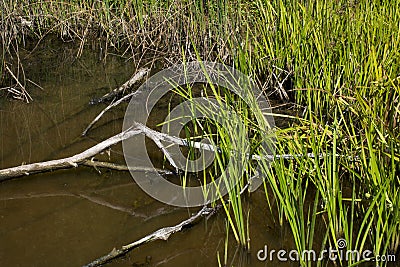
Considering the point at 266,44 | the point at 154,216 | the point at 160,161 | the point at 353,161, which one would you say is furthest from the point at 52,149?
the point at 353,161

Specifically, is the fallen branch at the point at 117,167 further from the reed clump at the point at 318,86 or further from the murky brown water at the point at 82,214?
the reed clump at the point at 318,86

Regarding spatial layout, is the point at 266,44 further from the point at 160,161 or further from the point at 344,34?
the point at 160,161

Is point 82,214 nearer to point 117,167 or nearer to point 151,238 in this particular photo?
point 117,167

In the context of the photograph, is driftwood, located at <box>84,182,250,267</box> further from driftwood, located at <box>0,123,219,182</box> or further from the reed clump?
driftwood, located at <box>0,123,219,182</box>
